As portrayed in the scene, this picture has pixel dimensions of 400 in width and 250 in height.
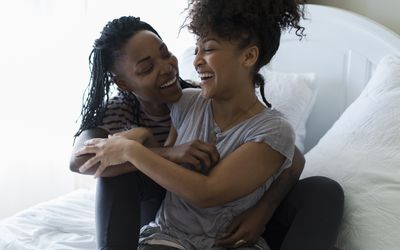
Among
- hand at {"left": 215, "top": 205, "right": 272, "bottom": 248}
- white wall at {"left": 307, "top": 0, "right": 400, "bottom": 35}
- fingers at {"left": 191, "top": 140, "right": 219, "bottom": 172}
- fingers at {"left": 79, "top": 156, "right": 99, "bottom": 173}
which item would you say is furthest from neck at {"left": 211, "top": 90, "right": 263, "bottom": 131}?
white wall at {"left": 307, "top": 0, "right": 400, "bottom": 35}

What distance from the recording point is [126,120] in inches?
57.5

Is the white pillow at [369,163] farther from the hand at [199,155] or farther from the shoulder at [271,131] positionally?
the hand at [199,155]

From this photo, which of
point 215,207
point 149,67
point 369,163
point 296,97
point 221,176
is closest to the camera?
point 221,176

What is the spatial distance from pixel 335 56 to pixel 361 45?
108 mm

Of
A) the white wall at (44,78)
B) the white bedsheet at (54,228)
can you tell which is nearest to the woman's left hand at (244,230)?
the white bedsheet at (54,228)

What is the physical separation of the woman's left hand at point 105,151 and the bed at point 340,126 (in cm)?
30

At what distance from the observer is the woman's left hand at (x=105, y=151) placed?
3.79 feet

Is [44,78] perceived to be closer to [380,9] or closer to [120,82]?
[120,82]

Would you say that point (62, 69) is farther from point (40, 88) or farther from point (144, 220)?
point (144, 220)

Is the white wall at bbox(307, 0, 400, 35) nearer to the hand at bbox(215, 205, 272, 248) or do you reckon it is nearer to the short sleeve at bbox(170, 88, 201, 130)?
the short sleeve at bbox(170, 88, 201, 130)

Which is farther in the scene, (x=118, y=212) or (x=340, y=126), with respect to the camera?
(x=340, y=126)

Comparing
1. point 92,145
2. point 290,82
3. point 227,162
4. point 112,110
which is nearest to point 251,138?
point 227,162

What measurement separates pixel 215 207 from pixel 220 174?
14cm

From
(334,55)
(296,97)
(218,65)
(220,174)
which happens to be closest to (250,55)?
(218,65)
